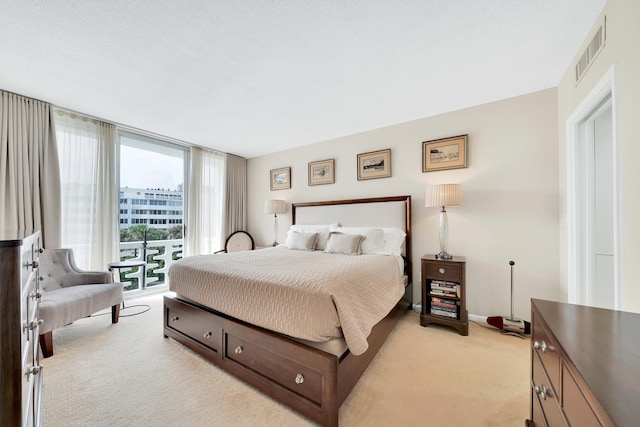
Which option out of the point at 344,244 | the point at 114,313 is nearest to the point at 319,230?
the point at 344,244

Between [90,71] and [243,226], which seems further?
[243,226]

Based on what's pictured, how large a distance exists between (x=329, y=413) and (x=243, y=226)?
167 inches

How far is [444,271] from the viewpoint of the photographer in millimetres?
2574

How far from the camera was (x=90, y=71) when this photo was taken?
214cm

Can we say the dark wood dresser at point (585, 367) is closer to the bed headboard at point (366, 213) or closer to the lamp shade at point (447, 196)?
the lamp shade at point (447, 196)

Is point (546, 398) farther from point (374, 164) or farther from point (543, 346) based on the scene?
point (374, 164)

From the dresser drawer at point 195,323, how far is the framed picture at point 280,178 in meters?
2.76

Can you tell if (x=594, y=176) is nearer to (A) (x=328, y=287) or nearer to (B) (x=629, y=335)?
(B) (x=629, y=335)

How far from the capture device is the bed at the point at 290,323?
140 cm

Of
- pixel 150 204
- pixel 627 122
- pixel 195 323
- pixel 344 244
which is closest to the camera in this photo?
pixel 627 122

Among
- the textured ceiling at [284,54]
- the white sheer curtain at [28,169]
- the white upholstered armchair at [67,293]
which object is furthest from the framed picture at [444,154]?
the white sheer curtain at [28,169]

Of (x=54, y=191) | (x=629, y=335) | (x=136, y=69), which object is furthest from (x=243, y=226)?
(x=629, y=335)

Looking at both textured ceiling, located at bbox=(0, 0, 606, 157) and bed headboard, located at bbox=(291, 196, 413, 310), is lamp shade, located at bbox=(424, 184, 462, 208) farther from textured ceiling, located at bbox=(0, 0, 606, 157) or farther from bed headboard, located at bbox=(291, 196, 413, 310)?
textured ceiling, located at bbox=(0, 0, 606, 157)

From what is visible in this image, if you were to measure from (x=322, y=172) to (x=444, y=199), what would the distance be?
205 cm
